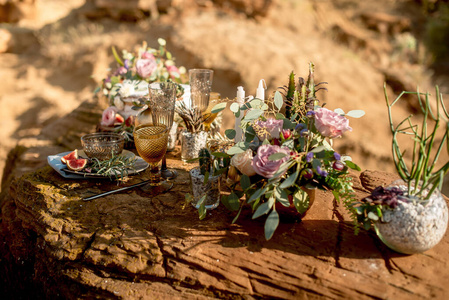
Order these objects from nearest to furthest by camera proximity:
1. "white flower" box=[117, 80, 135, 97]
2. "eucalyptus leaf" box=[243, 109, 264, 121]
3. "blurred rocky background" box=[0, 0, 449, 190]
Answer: "eucalyptus leaf" box=[243, 109, 264, 121]
"white flower" box=[117, 80, 135, 97]
"blurred rocky background" box=[0, 0, 449, 190]

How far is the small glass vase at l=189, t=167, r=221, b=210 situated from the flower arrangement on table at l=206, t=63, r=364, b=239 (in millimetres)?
106

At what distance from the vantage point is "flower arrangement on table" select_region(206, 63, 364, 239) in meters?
1.70

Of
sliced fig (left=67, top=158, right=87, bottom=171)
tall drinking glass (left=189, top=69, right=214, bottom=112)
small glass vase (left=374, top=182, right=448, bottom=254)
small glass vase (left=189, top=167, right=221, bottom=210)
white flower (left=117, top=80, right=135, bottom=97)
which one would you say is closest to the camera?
small glass vase (left=374, top=182, right=448, bottom=254)

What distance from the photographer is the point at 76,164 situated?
97.1 inches

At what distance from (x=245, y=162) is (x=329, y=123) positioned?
1.47ft

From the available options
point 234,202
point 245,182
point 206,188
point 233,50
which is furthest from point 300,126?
point 233,50

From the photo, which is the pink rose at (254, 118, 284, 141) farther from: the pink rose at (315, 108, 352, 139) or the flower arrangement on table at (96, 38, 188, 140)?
the flower arrangement on table at (96, 38, 188, 140)

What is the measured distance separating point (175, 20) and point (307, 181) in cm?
859

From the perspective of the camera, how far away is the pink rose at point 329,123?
67.6 inches

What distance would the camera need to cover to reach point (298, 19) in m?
10.7

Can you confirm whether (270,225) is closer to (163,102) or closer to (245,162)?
(245,162)

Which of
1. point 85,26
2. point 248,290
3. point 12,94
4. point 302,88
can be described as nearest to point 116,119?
point 302,88

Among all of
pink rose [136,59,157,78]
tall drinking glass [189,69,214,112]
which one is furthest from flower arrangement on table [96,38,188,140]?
tall drinking glass [189,69,214,112]

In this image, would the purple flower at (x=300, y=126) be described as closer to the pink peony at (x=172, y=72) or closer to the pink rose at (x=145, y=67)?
the pink rose at (x=145, y=67)
